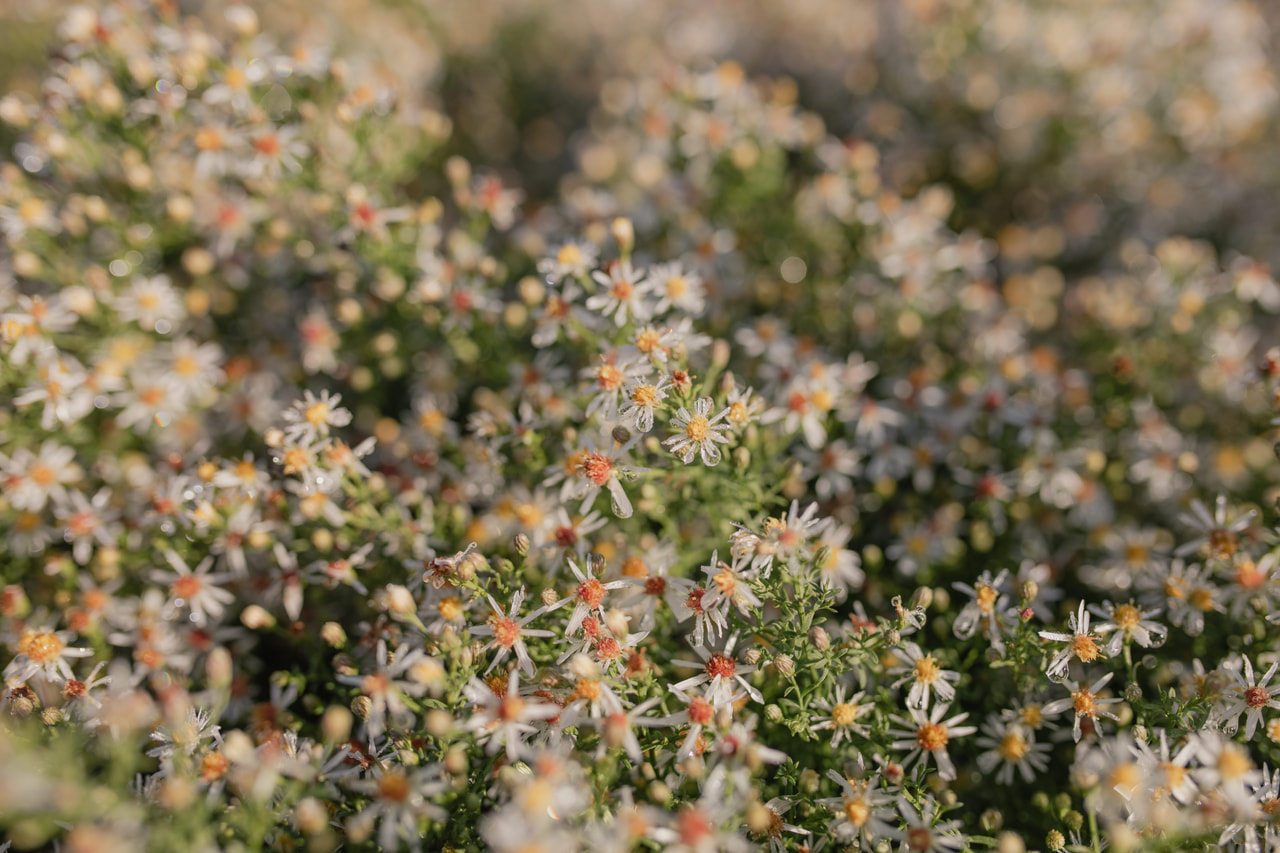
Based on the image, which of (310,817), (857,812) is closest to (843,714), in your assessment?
(857,812)

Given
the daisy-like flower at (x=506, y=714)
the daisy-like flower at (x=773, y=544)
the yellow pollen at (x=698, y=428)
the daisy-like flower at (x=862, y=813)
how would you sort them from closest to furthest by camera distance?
the daisy-like flower at (x=506, y=714), the daisy-like flower at (x=862, y=813), the daisy-like flower at (x=773, y=544), the yellow pollen at (x=698, y=428)

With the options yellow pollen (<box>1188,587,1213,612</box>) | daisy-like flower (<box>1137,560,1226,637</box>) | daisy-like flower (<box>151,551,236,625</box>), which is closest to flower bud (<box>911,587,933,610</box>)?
daisy-like flower (<box>1137,560,1226,637</box>)

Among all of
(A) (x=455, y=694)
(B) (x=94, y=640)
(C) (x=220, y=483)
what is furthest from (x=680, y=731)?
(B) (x=94, y=640)

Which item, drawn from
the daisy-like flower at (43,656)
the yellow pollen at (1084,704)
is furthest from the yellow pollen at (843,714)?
the daisy-like flower at (43,656)

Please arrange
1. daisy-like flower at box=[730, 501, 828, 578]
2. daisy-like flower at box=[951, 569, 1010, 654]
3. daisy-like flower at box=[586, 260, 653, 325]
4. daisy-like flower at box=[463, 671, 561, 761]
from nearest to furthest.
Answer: daisy-like flower at box=[463, 671, 561, 761], daisy-like flower at box=[730, 501, 828, 578], daisy-like flower at box=[951, 569, 1010, 654], daisy-like flower at box=[586, 260, 653, 325]

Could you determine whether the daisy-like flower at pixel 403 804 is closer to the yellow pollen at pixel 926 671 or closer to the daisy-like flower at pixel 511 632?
the daisy-like flower at pixel 511 632

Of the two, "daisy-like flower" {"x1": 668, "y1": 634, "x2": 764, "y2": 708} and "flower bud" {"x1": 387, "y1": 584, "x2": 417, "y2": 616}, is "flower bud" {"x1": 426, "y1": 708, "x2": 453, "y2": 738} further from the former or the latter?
"daisy-like flower" {"x1": 668, "y1": 634, "x2": 764, "y2": 708}

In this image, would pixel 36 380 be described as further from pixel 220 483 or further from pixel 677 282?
pixel 677 282
